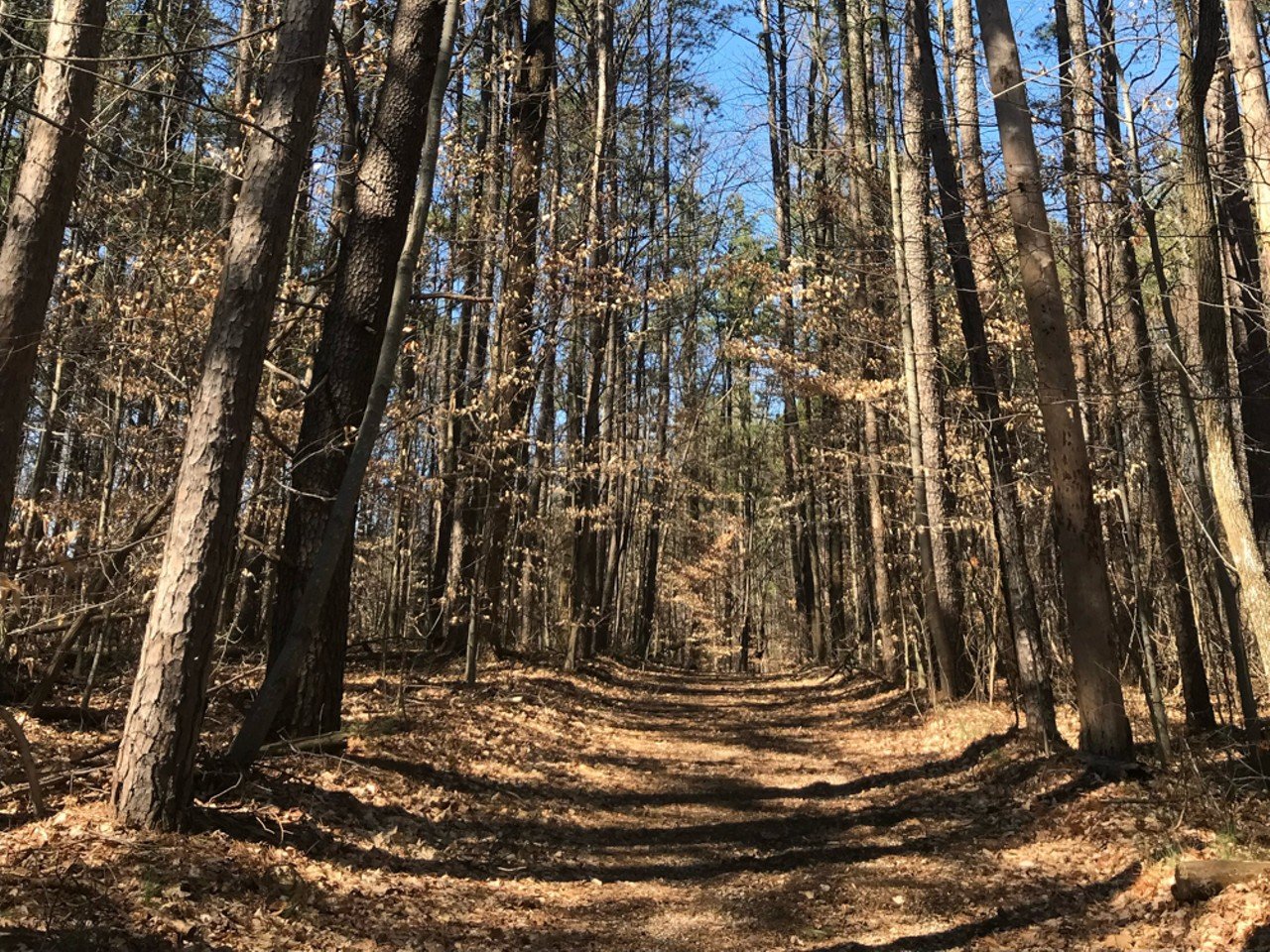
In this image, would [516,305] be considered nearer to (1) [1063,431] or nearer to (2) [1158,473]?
(1) [1063,431]

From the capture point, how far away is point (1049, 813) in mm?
7266

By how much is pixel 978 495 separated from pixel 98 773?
33.3ft

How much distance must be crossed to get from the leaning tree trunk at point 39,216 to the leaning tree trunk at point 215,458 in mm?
1331

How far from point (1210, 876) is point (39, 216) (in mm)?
7982

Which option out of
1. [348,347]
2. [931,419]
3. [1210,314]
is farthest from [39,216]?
[931,419]

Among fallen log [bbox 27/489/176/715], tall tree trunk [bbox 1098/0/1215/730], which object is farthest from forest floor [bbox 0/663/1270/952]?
tall tree trunk [bbox 1098/0/1215/730]

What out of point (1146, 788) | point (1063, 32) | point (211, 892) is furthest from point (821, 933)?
point (1063, 32)

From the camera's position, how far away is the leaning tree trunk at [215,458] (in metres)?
4.95

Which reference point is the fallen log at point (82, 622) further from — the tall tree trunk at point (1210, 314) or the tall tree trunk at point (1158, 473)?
the tall tree trunk at point (1158, 473)

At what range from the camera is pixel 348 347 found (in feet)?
24.7

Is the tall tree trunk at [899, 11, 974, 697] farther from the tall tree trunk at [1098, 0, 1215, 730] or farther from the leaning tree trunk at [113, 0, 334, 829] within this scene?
the leaning tree trunk at [113, 0, 334, 829]

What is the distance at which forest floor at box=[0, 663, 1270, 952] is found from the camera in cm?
451

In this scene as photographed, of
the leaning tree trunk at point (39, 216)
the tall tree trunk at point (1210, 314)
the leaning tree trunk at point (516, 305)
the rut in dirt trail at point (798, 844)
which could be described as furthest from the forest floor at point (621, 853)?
the leaning tree trunk at point (516, 305)

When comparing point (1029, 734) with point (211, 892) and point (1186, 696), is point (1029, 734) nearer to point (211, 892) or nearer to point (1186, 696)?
point (1186, 696)
